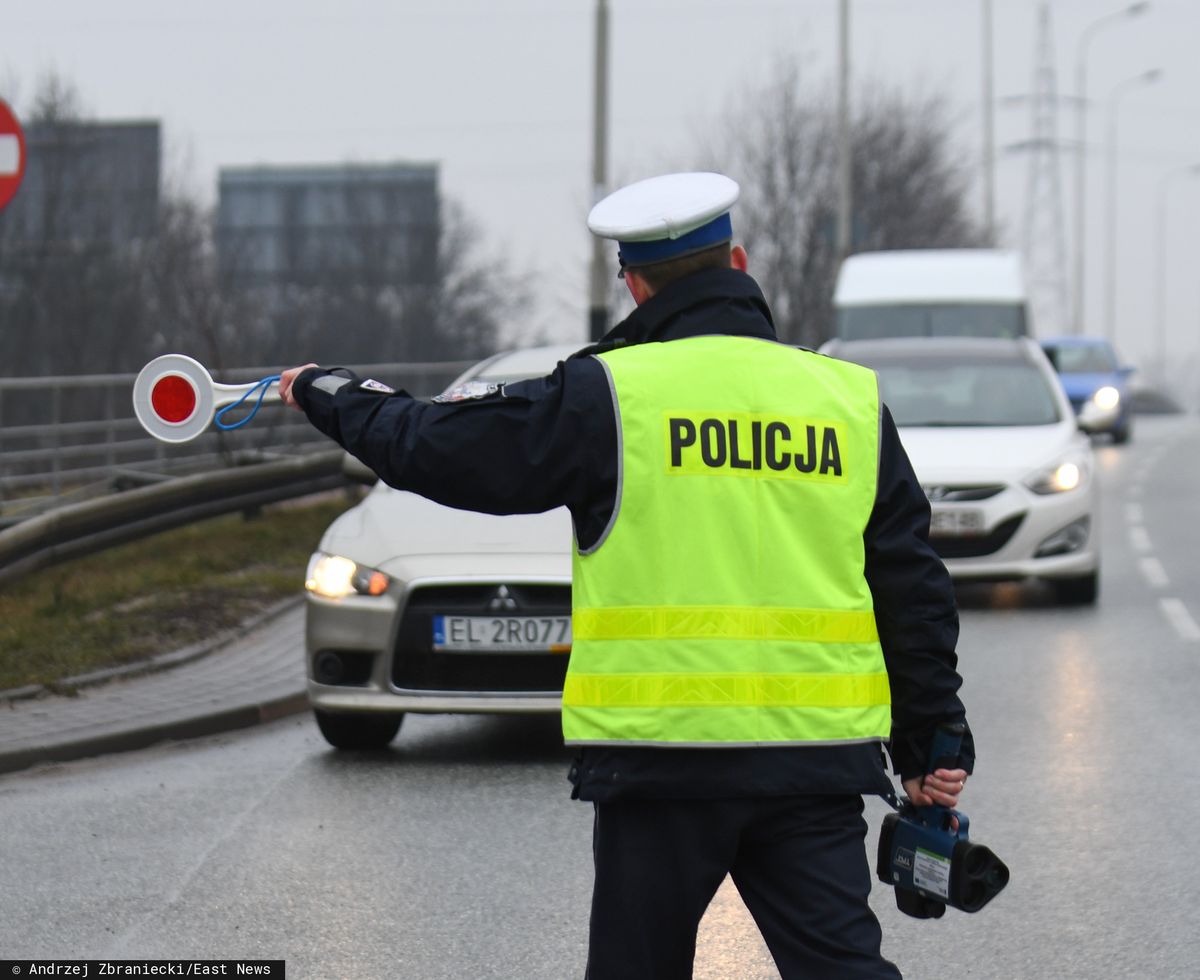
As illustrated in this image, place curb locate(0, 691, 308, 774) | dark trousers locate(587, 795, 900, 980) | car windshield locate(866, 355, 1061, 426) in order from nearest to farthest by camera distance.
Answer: dark trousers locate(587, 795, 900, 980) < curb locate(0, 691, 308, 774) < car windshield locate(866, 355, 1061, 426)

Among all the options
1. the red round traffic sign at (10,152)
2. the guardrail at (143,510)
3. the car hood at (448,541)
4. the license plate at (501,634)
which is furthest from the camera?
the guardrail at (143,510)

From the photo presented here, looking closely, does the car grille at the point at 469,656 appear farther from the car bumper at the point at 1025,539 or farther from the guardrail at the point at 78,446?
the guardrail at the point at 78,446

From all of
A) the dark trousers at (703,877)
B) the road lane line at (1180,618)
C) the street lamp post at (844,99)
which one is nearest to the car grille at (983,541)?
the road lane line at (1180,618)

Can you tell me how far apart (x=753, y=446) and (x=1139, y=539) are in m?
14.5

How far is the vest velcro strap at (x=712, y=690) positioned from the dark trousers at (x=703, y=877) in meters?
0.15

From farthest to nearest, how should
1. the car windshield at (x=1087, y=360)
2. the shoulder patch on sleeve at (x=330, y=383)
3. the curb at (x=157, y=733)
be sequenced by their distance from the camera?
1. the car windshield at (x=1087, y=360)
2. the curb at (x=157, y=733)
3. the shoulder patch on sleeve at (x=330, y=383)

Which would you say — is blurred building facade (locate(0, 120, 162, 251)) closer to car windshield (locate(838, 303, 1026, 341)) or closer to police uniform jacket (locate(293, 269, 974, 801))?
car windshield (locate(838, 303, 1026, 341))

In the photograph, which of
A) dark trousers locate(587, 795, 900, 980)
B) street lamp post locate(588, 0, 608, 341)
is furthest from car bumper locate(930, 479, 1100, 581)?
dark trousers locate(587, 795, 900, 980)

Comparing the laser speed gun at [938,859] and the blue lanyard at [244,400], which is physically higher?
the blue lanyard at [244,400]

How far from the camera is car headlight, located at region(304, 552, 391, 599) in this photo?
7992 millimetres

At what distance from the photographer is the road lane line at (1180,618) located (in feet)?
37.7

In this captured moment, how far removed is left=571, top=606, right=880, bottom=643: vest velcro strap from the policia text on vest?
207mm

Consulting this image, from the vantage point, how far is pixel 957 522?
12.3 metres

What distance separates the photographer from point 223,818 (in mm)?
7113
